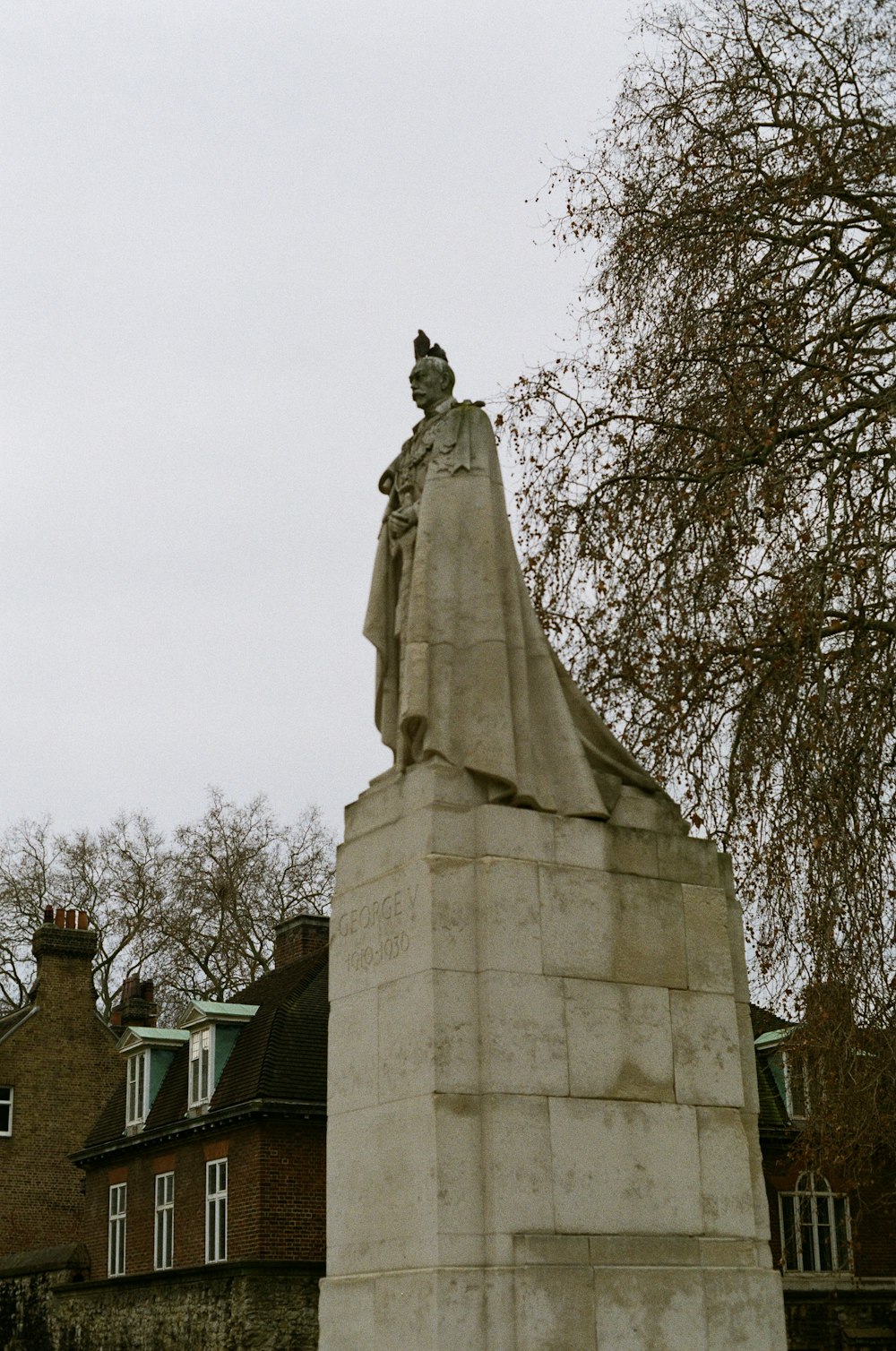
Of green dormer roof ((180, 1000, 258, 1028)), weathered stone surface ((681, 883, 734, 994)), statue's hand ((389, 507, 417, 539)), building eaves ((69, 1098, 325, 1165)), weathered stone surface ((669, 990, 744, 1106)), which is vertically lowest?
weathered stone surface ((669, 990, 744, 1106))

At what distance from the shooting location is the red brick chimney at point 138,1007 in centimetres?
4038

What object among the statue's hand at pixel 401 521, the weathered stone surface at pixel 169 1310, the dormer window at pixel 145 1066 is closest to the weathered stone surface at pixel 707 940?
the statue's hand at pixel 401 521

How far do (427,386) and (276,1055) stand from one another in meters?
22.2

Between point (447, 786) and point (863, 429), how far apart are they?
7319 millimetres

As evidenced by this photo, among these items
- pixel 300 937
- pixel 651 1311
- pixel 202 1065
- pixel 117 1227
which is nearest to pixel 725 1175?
pixel 651 1311

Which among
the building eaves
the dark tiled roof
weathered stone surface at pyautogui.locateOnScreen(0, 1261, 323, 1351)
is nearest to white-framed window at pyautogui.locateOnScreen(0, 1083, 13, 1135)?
Answer: the building eaves

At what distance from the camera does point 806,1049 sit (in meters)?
14.6

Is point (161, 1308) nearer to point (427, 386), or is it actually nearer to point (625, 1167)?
point (625, 1167)

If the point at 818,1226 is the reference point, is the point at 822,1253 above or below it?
below

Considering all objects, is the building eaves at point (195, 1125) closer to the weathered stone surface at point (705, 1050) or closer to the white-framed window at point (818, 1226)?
the white-framed window at point (818, 1226)

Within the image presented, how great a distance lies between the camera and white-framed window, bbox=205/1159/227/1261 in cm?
3003

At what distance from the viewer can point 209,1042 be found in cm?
3256

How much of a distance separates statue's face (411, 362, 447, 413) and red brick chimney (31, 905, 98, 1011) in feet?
107

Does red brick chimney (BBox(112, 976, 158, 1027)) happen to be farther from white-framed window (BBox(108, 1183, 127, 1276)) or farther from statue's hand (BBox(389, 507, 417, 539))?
statue's hand (BBox(389, 507, 417, 539))
